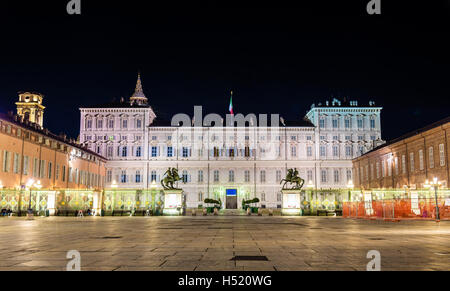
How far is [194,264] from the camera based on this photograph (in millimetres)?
6430

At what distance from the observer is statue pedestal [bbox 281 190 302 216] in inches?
1401

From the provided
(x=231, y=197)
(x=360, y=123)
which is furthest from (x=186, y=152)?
(x=360, y=123)

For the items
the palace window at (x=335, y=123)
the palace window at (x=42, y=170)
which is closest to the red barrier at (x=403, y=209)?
the palace window at (x=42, y=170)

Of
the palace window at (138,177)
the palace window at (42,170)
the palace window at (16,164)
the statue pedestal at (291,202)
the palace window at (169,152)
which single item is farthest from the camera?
the palace window at (169,152)

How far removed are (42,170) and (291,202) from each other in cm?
2609

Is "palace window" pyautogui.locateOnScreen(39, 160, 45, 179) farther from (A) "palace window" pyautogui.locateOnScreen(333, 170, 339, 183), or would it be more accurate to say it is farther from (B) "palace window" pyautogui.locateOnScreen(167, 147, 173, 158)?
(A) "palace window" pyautogui.locateOnScreen(333, 170, 339, 183)

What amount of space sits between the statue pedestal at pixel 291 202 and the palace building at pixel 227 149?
99.8ft

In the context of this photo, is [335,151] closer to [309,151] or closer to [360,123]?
[309,151]

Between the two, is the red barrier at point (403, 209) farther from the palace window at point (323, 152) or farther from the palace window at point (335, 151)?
the palace window at point (335, 151)

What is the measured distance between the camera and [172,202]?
3500 cm

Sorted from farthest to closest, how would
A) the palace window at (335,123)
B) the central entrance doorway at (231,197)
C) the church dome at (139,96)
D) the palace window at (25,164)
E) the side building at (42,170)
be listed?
the church dome at (139,96) → the palace window at (335,123) → the central entrance doorway at (231,197) → the palace window at (25,164) → the side building at (42,170)

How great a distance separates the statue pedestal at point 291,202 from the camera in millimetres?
35594

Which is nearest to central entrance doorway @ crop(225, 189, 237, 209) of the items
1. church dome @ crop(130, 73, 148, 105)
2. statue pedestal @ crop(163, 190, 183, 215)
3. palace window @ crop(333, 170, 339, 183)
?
palace window @ crop(333, 170, 339, 183)
